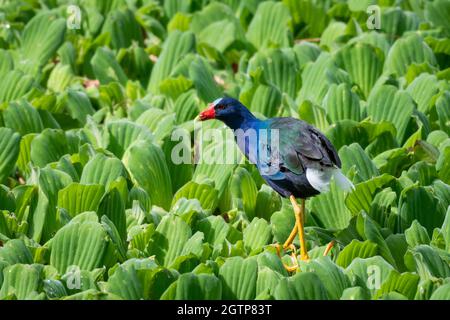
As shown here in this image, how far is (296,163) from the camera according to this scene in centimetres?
498

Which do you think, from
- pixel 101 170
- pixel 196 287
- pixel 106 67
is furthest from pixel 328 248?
pixel 106 67

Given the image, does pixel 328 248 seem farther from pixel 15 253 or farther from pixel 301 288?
pixel 15 253

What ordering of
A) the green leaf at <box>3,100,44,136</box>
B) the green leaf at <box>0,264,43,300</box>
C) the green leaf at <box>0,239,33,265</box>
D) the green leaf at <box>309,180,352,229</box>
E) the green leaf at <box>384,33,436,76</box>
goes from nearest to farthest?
the green leaf at <box>0,264,43,300</box> < the green leaf at <box>0,239,33,265</box> < the green leaf at <box>309,180,352,229</box> < the green leaf at <box>3,100,44,136</box> < the green leaf at <box>384,33,436,76</box>

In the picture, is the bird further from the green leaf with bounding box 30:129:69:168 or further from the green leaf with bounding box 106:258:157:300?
the green leaf with bounding box 30:129:69:168

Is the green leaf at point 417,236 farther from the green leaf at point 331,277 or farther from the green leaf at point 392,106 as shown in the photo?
the green leaf at point 392,106

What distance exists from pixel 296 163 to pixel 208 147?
896 millimetres

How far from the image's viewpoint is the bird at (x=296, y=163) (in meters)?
4.92

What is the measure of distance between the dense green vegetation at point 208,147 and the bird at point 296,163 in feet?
0.45

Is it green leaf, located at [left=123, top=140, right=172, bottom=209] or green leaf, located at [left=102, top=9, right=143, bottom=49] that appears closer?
green leaf, located at [left=123, top=140, right=172, bottom=209]

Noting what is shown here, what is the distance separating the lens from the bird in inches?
194

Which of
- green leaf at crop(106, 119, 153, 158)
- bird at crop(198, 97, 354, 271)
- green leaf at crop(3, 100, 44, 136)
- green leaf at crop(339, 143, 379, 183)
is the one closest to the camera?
bird at crop(198, 97, 354, 271)

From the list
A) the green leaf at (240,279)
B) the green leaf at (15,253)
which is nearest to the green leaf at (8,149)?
the green leaf at (15,253)

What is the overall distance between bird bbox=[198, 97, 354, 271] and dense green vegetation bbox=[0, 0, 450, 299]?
14cm

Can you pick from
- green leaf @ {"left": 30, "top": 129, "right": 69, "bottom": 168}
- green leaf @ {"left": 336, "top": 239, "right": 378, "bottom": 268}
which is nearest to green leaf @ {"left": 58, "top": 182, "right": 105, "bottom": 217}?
green leaf @ {"left": 30, "top": 129, "right": 69, "bottom": 168}
